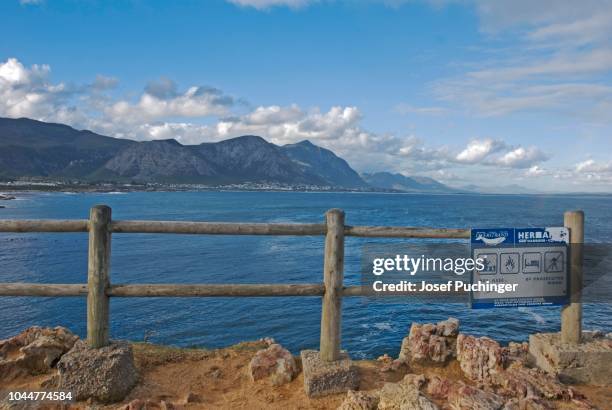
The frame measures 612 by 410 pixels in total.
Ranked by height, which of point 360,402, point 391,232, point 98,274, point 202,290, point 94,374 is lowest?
point 360,402

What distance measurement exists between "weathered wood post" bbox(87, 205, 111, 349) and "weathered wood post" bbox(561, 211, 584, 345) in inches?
284

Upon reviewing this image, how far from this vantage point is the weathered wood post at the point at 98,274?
5.52 m

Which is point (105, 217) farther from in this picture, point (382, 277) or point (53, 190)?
point (53, 190)

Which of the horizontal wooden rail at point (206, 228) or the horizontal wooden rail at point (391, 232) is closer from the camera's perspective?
the horizontal wooden rail at point (206, 228)

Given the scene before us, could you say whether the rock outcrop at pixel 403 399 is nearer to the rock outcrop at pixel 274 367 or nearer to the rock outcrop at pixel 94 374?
the rock outcrop at pixel 274 367

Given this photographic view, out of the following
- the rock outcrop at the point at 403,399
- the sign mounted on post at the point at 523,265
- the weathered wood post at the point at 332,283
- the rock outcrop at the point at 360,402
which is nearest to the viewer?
the rock outcrop at the point at 403,399

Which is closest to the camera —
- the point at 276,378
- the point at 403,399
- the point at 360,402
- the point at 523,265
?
the point at 403,399

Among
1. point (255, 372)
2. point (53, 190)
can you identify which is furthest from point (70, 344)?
point (53, 190)

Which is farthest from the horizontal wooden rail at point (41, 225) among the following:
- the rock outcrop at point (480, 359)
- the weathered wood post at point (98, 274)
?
the rock outcrop at point (480, 359)

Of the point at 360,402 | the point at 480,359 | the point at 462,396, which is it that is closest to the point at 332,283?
the point at 360,402

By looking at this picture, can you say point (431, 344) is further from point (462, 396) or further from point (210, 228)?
point (210, 228)

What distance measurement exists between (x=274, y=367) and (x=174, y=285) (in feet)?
6.94

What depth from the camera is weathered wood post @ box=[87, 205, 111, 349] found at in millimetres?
5520

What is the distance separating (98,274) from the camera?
18.4 feet
